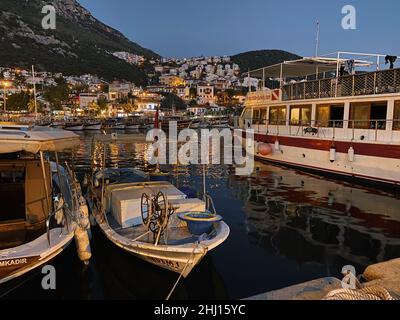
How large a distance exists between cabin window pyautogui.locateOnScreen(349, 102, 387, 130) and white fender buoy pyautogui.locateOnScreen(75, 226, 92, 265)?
15598 mm

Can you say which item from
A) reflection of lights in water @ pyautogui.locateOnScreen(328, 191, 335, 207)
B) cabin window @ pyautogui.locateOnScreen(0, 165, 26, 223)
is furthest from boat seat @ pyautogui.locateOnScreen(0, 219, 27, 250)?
reflection of lights in water @ pyautogui.locateOnScreen(328, 191, 335, 207)

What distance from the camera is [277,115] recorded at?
87.7 feet

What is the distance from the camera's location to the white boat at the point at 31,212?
649 cm

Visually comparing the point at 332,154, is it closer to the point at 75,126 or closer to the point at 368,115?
the point at 368,115

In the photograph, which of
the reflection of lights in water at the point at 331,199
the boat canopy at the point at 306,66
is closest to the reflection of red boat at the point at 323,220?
the reflection of lights in water at the point at 331,199

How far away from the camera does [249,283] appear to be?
302 inches

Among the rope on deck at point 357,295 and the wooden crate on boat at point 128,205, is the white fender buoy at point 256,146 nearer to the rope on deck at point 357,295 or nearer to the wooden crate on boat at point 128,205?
the wooden crate on boat at point 128,205

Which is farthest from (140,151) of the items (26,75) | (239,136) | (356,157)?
(26,75)

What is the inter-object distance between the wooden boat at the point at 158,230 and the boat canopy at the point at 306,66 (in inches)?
672

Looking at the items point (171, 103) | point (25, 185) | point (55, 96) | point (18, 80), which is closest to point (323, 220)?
point (25, 185)

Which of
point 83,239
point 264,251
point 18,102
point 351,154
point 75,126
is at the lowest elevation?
point 264,251

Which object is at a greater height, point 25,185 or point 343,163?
point 25,185

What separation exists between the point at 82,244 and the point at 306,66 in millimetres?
22614

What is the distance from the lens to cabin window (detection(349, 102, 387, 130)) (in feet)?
59.0
